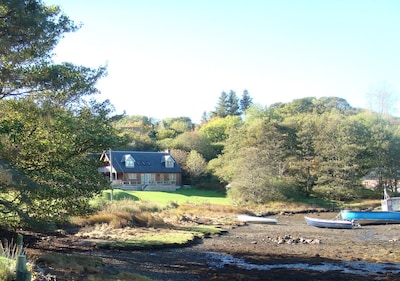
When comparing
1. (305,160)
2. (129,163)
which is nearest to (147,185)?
(129,163)

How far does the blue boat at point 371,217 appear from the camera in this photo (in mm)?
38688

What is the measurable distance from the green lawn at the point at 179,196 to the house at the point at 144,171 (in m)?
5.18

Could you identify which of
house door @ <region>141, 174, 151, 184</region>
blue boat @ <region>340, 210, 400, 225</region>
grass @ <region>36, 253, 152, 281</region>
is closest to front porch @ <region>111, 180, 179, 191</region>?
house door @ <region>141, 174, 151, 184</region>

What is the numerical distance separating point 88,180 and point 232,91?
12022 centimetres

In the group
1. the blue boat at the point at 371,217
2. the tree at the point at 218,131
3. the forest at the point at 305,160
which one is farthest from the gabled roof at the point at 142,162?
the blue boat at the point at 371,217

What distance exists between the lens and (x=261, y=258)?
2153 centimetres

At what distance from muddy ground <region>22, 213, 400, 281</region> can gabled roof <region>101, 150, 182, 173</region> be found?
131 ft

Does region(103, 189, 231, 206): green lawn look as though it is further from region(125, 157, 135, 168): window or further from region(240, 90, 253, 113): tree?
region(240, 90, 253, 113): tree

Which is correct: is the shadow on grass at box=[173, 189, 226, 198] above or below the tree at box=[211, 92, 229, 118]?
below

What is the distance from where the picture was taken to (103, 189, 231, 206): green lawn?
50678 millimetres

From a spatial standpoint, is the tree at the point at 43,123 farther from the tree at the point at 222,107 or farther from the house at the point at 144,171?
the tree at the point at 222,107

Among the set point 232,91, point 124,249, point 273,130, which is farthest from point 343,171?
point 232,91

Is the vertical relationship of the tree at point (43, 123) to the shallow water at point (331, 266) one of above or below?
above

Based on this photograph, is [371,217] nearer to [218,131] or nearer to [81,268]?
[81,268]
